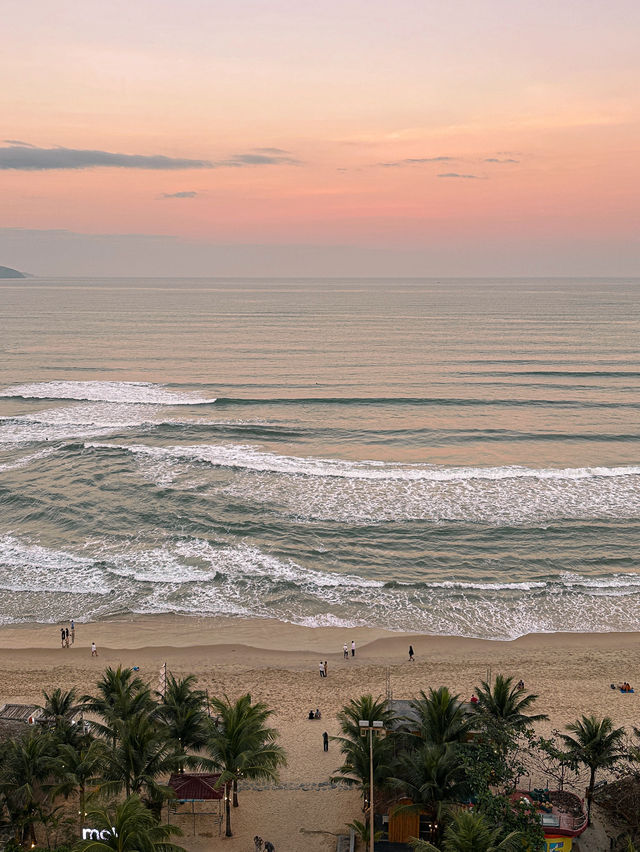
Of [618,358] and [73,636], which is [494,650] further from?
[618,358]

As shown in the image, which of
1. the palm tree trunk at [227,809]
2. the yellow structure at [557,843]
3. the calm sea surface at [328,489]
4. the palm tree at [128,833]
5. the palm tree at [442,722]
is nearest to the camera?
the palm tree at [128,833]

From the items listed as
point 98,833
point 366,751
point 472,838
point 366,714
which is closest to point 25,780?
point 98,833

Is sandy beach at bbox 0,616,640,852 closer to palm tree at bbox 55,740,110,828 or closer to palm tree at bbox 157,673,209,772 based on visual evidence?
palm tree at bbox 157,673,209,772

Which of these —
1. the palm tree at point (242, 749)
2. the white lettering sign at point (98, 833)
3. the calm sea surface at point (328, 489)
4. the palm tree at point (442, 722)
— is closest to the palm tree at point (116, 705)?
the palm tree at point (242, 749)

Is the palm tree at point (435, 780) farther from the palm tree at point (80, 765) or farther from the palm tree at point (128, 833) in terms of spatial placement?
the palm tree at point (80, 765)

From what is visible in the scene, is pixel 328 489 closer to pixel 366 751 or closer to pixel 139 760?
pixel 366 751
